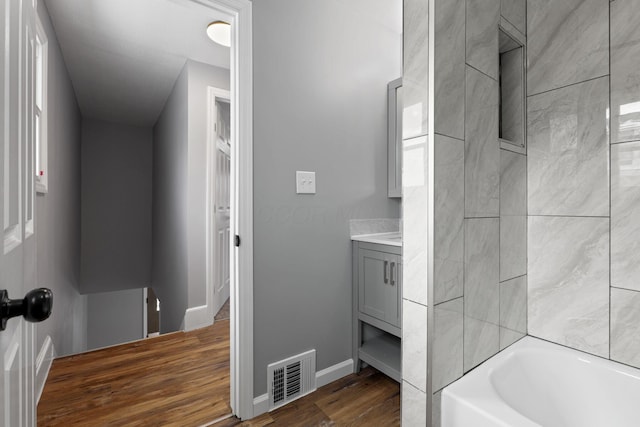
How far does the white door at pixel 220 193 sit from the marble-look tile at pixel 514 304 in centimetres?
240

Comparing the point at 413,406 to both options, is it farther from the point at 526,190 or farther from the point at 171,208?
the point at 171,208

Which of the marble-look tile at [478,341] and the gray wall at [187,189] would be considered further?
the gray wall at [187,189]

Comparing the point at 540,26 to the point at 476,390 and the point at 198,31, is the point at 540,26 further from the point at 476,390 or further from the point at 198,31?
the point at 198,31

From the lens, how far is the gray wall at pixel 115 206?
4582mm

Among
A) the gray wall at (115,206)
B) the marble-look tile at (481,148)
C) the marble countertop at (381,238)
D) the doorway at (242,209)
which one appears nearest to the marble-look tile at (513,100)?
the marble-look tile at (481,148)

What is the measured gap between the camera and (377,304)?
189 cm

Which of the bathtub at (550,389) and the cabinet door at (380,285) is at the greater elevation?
the cabinet door at (380,285)

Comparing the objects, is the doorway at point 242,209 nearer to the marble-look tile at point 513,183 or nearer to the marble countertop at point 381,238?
the marble countertop at point 381,238

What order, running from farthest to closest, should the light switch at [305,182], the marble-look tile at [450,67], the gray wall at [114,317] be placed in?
the gray wall at [114,317] → the light switch at [305,182] → the marble-look tile at [450,67]

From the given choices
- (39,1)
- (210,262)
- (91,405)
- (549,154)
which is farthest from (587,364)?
(39,1)

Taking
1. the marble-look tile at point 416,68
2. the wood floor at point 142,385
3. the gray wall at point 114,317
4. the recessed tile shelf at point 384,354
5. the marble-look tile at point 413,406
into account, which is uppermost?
the marble-look tile at point 416,68

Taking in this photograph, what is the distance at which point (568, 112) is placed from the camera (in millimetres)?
1348

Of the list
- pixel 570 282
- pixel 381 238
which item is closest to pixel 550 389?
pixel 570 282

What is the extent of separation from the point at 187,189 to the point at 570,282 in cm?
286
